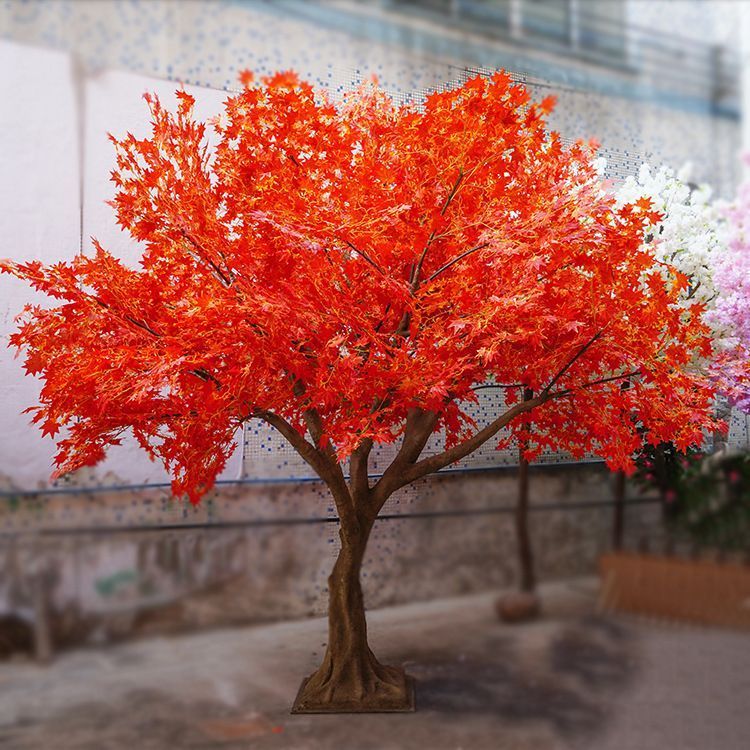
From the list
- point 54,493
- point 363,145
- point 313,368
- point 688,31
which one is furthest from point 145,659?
Answer: point 688,31

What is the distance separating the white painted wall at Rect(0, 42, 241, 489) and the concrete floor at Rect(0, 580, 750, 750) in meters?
1.18

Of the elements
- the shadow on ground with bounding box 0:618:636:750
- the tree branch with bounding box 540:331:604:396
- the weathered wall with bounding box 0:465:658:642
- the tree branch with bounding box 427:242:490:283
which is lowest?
the shadow on ground with bounding box 0:618:636:750

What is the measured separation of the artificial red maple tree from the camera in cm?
334

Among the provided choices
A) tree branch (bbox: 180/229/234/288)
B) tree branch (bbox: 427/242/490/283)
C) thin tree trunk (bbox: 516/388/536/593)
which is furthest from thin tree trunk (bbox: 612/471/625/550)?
tree branch (bbox: 180/229/234/288)

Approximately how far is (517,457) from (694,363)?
41.6 inches

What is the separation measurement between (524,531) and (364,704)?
50.8 inches

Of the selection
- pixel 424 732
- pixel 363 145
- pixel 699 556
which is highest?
pixel 363 145

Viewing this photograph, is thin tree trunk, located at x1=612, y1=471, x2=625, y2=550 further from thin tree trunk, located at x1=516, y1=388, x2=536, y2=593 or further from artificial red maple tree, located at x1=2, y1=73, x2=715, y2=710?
thin tree trunk, located at x1=516, y1=388, x2=536, y2=593

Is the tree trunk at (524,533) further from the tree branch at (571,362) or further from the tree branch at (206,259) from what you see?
the tree branch at (206,259)

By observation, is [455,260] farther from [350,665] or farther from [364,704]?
[364,704]

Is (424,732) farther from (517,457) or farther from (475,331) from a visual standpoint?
(475,331)

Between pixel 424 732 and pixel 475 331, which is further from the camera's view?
pixel 424 732

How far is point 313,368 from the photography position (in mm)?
3514

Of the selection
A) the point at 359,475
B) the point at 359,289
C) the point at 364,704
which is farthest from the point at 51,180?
the point at 364,704
